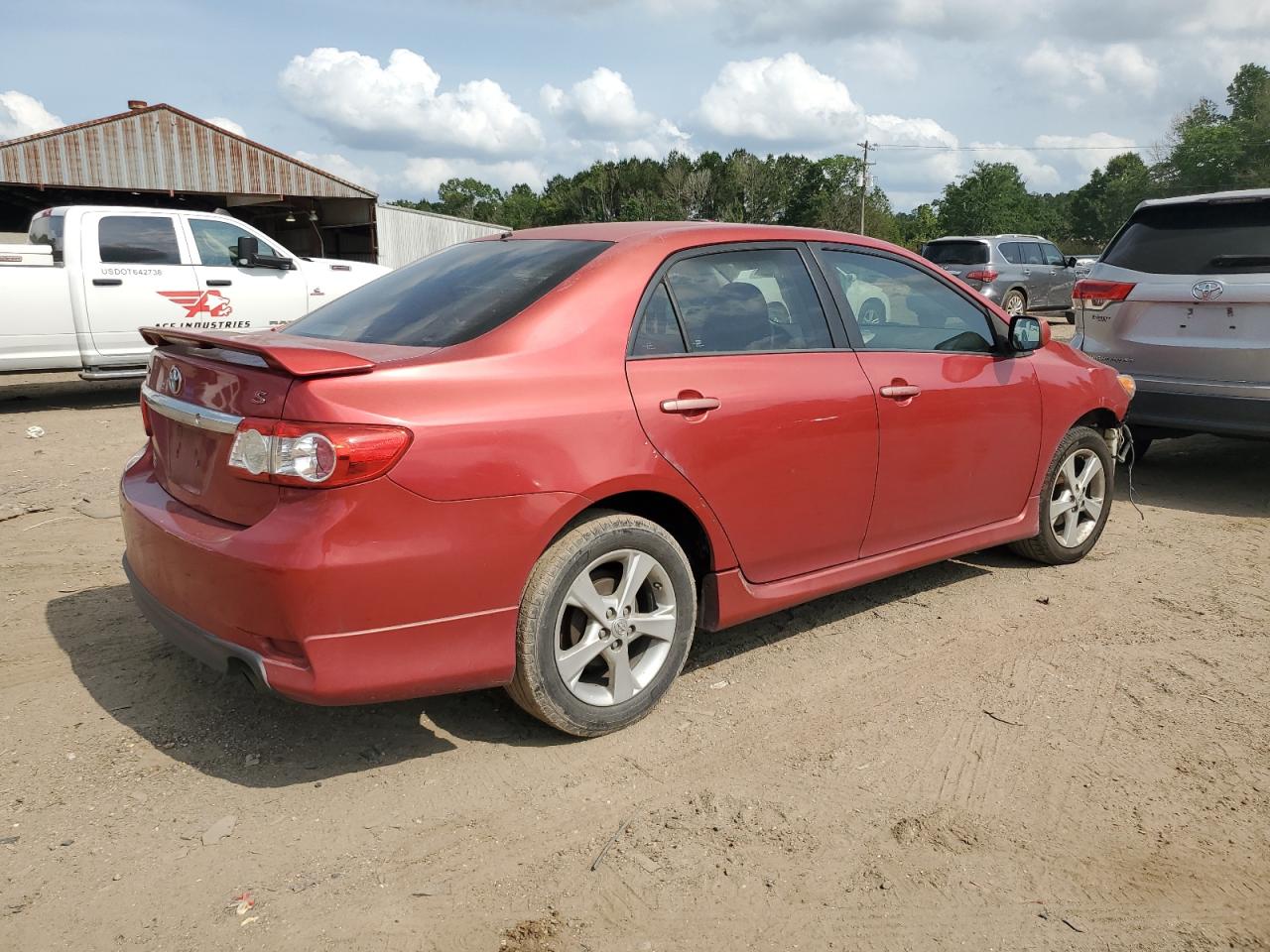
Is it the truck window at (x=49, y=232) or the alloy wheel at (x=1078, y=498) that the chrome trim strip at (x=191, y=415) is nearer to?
the alloy wheel at (x=1078, y=498)

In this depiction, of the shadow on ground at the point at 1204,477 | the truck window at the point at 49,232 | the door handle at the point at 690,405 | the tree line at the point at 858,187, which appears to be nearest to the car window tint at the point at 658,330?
the door handle at the point at 690,405

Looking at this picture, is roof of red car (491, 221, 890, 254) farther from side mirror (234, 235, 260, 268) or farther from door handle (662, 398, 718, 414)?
side mirror (234, 235, 260, 268)

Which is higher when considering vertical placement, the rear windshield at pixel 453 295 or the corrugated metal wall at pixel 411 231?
the corrugated metal wall at pixel 411 231

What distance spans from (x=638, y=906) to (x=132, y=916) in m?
1.21

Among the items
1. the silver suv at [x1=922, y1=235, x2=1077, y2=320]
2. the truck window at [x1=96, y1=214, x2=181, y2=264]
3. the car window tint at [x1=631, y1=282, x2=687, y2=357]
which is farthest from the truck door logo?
the silver suv at [x1=922, y1=235, x2=1077, y2=320]

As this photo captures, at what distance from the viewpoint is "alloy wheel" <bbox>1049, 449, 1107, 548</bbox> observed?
5.04 meters

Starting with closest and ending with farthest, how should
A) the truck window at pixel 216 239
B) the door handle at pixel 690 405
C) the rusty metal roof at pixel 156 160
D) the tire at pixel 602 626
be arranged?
the tire at pixel 602 626 → the door handle at pixel 690 405 → the truck window at pixel 216 239 → the rusty metal roof at pixel 156 160

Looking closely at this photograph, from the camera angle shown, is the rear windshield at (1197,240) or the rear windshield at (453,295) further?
the rear windshield at (1197,240)

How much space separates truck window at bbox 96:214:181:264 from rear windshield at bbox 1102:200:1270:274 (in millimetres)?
8732

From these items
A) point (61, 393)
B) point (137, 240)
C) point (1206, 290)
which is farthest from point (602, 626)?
point (61, 393)

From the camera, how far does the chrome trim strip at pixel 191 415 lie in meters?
2.89

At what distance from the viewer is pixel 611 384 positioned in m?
3.19

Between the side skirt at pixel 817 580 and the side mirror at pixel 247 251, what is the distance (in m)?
8.44

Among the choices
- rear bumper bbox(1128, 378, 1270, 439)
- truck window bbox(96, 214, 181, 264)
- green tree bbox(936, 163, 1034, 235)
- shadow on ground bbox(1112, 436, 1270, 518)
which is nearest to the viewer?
rear bumper bbox(1128, 378, 1270, 439)
